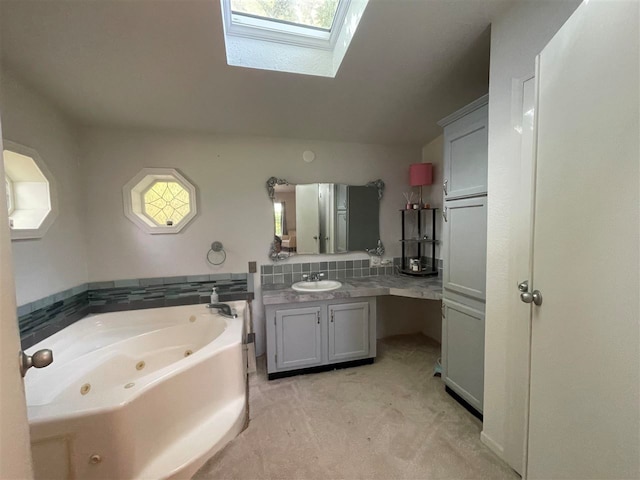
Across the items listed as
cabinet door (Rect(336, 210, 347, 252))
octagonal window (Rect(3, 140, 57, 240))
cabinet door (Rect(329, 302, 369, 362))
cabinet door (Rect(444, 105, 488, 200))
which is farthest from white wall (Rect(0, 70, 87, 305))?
cabinet door (Rect(444, 105, 488, 200))

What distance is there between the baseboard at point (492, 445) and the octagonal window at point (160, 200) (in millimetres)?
2785

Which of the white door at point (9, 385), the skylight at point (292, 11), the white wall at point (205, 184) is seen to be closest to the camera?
the white door at point (9, 385)

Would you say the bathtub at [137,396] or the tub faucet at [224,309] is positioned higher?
the tub faucet at [224,309]

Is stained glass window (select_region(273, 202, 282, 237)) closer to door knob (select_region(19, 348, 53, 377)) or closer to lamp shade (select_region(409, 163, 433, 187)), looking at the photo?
lamp shade (select_region(409, 163, 433, 187))

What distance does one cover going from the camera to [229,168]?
102 inches

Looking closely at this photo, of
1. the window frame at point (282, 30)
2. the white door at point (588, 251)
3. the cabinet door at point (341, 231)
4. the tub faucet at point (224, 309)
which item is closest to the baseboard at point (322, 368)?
the tub faucet at point (224, 309)

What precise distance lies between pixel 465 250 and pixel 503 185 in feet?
1.81

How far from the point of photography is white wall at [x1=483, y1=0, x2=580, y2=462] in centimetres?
121

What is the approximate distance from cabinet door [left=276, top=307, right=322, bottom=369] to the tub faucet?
41 cm

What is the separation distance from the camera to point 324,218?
9.30 ft

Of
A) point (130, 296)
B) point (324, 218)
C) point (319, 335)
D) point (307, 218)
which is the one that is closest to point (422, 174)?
point (324, 218)

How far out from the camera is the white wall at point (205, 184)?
→ 7.67ft

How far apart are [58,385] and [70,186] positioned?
1525 mm

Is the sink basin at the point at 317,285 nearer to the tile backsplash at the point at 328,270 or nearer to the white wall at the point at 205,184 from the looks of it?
the tile backsplash at the point at 328,270
